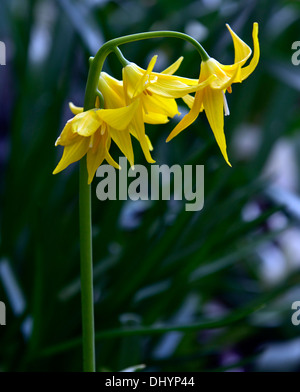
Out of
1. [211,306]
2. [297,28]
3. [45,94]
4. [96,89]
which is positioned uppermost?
[297,28]

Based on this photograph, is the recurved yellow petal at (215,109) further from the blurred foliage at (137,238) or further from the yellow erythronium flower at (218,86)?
the blurred foliage at (137,238)

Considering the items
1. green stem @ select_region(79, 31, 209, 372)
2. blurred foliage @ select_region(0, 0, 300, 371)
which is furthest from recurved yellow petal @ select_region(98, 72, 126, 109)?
blurred foliage @ select_region(0, 0, 300, 371)

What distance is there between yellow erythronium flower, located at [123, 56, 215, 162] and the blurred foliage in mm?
232

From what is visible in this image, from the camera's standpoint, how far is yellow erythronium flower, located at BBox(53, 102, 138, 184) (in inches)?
14.3

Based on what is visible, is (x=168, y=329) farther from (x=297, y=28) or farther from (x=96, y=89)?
(x=297, y=28)

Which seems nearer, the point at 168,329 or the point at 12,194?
the point at 168,329

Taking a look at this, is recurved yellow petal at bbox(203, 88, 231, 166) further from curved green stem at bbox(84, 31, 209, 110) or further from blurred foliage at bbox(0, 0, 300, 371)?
blurred foliage at bbox(0, 0, 300, 371)

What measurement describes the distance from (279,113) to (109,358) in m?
0.81

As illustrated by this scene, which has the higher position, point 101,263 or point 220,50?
point 220,50

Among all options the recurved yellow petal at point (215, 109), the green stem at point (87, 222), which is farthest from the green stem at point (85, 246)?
the recurved yellow petal at point (215, 109)

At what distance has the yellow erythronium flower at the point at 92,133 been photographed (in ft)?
1.19

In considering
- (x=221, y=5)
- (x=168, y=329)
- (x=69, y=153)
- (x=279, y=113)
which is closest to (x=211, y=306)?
(x=279, y=113)

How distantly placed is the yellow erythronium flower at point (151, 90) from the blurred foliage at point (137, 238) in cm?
23

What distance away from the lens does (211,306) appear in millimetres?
1491
